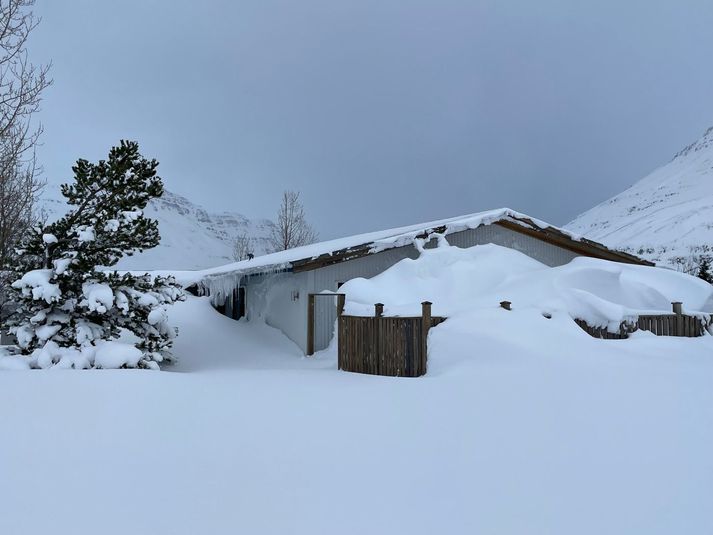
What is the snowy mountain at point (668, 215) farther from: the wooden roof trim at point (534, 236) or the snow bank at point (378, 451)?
the snow bank at point (378, 451)

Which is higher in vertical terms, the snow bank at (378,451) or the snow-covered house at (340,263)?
the snow-covered house at (340,263)

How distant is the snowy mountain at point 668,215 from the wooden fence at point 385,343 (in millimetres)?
28258

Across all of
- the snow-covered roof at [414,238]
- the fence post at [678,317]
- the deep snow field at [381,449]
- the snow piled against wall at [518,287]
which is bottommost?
the deep snow field at [381,449]

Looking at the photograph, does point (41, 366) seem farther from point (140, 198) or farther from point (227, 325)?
point (227, 325)

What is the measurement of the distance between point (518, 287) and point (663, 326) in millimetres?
2539

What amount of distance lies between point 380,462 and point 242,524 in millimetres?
1145

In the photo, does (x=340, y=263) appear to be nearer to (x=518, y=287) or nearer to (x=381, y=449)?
(x=518, y=287)

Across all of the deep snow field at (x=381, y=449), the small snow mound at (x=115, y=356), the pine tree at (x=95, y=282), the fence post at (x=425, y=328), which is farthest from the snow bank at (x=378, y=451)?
the pine tree at (x=95, y=282)

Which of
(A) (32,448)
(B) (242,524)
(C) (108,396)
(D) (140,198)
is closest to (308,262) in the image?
(D) (140,198)

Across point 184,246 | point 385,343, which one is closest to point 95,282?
point 385,343

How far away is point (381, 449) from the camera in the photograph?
381cm

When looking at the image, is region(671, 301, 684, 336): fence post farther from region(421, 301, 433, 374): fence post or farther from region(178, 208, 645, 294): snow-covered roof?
region(178, 208, 645, 294): snow-covered roof

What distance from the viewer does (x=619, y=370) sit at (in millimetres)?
6145

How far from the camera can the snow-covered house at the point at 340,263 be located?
1205cm
